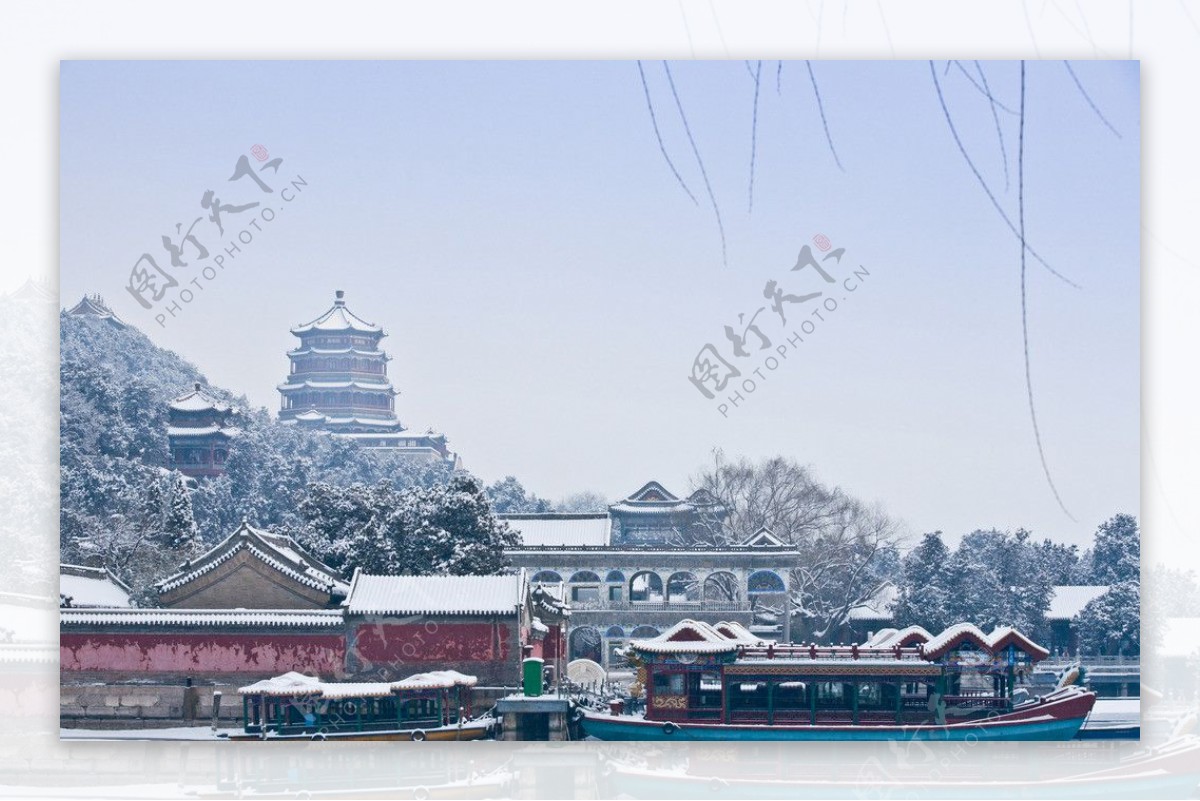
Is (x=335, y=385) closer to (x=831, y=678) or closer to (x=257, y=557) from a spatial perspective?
(x=257, y=557)

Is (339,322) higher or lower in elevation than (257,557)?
higher

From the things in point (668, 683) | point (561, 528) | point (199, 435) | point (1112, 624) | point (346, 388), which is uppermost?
point (346, 388)

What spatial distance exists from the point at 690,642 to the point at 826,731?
1.22 meters

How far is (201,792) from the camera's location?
1250 cm

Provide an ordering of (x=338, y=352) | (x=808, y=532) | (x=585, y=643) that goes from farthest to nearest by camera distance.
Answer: (x=585, y=643) → (x=808, y=532) → (x=338, y=352)

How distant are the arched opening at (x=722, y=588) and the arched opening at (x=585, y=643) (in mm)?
1170

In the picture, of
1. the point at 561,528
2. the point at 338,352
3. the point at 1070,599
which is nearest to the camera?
the point at 1070,599

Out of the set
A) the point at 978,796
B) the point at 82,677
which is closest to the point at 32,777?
the point at 82,677

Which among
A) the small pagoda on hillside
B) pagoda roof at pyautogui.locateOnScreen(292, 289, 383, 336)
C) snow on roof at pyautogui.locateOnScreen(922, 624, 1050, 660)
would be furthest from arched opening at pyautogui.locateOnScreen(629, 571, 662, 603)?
snow on roof at pyautogui.locateOnScreen(922, 624, 1050, 660)

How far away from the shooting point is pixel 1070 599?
46.2 feet

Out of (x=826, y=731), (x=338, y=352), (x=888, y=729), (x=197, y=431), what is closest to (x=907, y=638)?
(x=888, y=729)

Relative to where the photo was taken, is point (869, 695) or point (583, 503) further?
point (583, 503)

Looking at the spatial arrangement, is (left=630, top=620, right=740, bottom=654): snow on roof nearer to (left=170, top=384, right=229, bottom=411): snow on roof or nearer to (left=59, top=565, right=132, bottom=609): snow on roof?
(left=59, top=565, right=132, bottom=609): snow on roof

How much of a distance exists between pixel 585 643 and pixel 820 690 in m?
3.94
